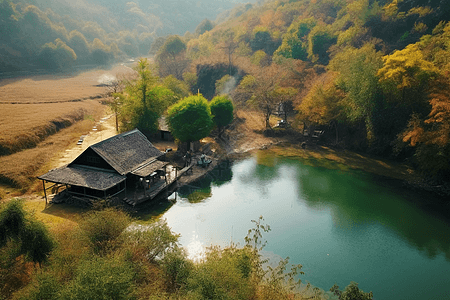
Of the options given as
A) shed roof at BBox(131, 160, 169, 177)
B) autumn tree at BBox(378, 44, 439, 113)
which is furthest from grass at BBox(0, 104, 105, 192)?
autumn tree at BBox(378, 44, 439, 113)

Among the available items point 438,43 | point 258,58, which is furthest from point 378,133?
point 258,58

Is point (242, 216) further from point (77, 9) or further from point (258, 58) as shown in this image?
point (77, 9)

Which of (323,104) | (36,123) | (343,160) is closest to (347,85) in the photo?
(323,104)

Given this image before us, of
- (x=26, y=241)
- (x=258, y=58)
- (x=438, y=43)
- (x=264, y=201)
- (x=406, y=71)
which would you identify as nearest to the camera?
(x=26, y=241)

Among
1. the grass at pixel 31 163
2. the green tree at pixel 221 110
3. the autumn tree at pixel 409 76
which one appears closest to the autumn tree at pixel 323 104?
the autumn tree at pixel 409 76

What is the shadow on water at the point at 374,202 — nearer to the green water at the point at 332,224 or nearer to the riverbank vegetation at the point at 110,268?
the green water at the point at 332,224

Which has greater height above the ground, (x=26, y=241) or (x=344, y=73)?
(x=344, y=73)

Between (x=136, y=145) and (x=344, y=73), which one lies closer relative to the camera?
(x=136, y=145)
